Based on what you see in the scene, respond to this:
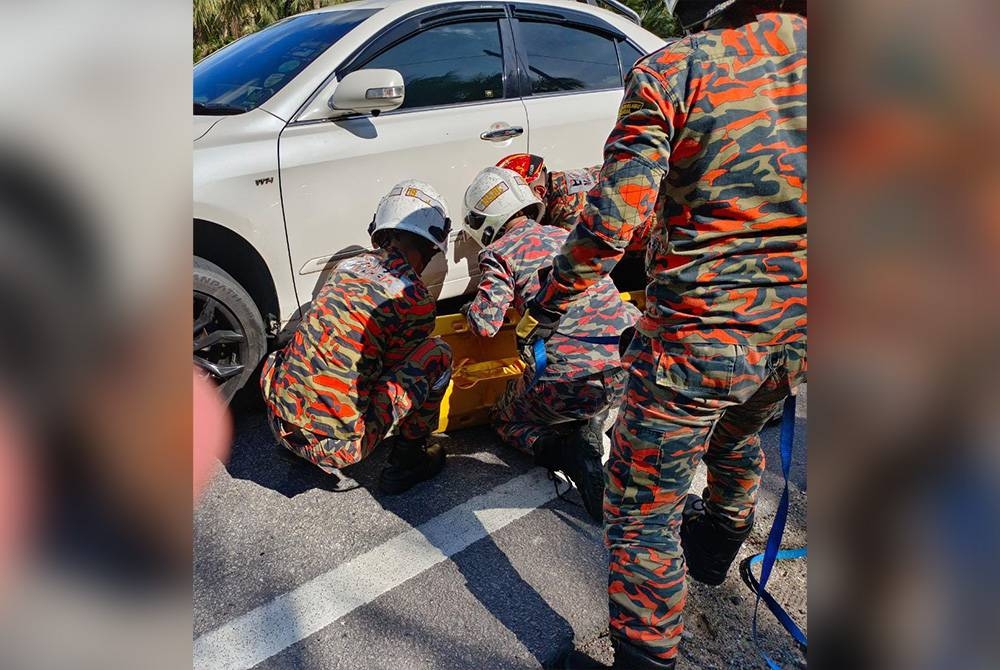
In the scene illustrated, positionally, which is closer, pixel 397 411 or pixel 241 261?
pixel 397 411

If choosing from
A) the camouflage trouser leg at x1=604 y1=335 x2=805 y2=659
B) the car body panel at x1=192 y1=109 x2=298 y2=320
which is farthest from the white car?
the camouflage trouser leg at x1=604 y1=335 x2=805 y2=659

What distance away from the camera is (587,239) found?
5.68ft

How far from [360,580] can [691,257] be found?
1.55 metres

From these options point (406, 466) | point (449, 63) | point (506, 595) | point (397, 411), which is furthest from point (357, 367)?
point (449, 63)

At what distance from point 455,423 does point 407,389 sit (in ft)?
1.98

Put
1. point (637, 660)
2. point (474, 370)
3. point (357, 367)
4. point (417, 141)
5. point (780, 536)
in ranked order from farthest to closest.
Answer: point (417, 141) < point (474, 370) < point (357, 367) < point (780, 536) < point (637, 660)

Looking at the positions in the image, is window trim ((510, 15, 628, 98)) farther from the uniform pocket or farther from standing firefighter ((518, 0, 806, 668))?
the uniform pocket

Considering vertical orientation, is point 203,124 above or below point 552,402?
above

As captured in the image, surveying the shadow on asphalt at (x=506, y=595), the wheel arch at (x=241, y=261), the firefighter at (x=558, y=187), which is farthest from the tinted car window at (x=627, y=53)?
the shadow on asphalt at (x=506, y=595)

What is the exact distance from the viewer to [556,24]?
13.7ft

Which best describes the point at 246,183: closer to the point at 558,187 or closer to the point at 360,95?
the point at 360,95

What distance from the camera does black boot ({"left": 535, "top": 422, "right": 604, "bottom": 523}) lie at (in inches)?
106
